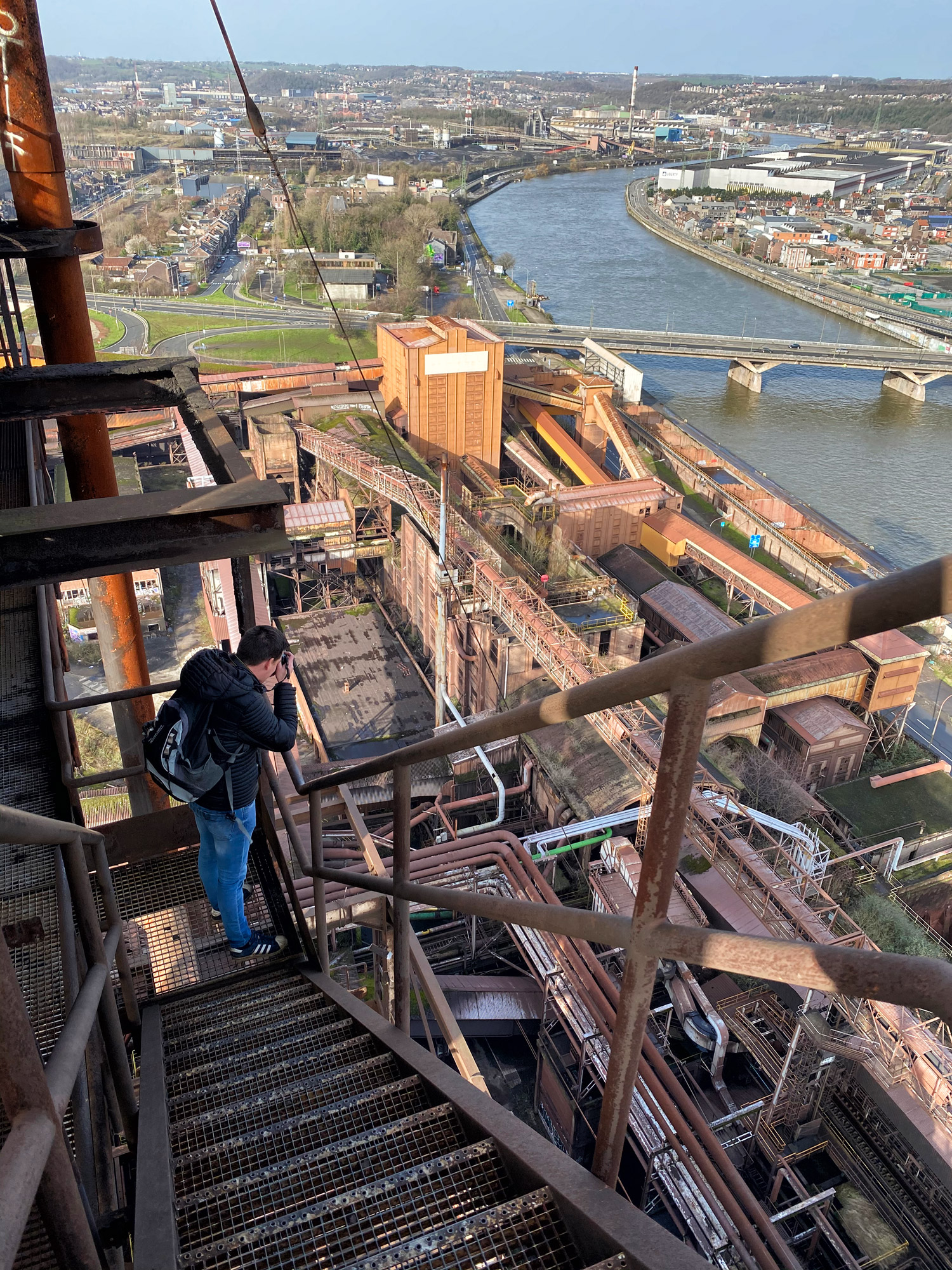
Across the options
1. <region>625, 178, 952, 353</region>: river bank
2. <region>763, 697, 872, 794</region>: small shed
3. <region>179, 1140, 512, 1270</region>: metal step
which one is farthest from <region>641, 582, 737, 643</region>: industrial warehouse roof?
<region>625, 178, 952, 353</region>: river bank

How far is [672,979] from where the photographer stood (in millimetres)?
6195

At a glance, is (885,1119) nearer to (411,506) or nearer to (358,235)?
(411,506)

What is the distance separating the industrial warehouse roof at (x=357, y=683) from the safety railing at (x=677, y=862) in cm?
853

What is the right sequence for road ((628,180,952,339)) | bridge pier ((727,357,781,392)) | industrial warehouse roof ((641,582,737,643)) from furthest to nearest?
road ((628,180,952,339)) → bridge pier ((727,357,781,392)) → industrial warehouse roof ((641,582,737,643))

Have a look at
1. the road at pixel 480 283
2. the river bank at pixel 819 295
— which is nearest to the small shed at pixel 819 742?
the road at pixel 480 283

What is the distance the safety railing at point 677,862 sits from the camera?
533mm

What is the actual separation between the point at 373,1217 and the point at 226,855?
0.88 meters

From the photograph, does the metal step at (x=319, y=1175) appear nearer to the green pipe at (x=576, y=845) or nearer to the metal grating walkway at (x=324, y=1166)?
the metal grating walkway at (x=324, y=1166)

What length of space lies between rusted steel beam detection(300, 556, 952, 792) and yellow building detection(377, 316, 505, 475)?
43.9 ft

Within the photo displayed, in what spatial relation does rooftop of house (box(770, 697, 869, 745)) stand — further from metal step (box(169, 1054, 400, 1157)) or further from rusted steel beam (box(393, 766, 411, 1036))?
metal step (box(169, 1054, 400, 1157))

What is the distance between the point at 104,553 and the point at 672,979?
575cm

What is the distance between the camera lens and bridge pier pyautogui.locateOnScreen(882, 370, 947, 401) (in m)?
21.1

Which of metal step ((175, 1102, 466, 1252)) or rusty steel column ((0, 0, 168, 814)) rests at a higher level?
rusty steel column ((0, 0, 168, 814))

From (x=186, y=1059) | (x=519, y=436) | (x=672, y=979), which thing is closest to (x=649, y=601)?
(x=519, y=436)
